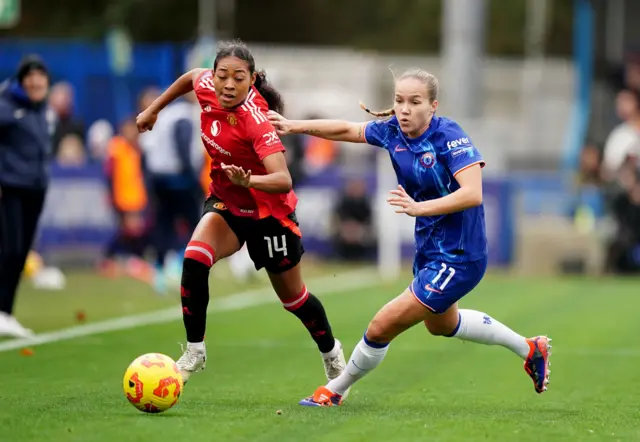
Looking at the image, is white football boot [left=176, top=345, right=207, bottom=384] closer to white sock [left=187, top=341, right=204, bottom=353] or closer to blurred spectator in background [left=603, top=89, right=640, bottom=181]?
white sock [left=187, top=341, right=204, bottom=353]

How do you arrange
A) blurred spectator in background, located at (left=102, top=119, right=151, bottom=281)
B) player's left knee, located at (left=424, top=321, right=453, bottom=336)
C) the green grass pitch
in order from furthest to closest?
blurred spectator in background, located at (left=102, top=119, right=151, bottom=281) → player's left knee, located at (left=424, top=321, right=453, bottom=336) → the green grass pitch

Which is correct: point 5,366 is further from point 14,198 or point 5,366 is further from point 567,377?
point 567,377

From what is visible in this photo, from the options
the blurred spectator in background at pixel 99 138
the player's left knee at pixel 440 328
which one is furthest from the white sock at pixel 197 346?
the blurred spectator in background at pixel 99 138

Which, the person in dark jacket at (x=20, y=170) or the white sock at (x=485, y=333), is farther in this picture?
the person in dark jacket at (x=20, y=170)

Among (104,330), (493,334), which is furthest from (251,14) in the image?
(493,334)

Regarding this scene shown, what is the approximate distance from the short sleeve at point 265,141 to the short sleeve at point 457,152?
0.98 m

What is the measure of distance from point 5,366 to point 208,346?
2.15 meters

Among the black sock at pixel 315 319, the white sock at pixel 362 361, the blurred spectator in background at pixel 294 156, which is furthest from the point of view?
the blurred spectator in background at pixel 294 156

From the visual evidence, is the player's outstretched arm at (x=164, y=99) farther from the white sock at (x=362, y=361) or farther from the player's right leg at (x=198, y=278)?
the white sock at (x=362, y=361)

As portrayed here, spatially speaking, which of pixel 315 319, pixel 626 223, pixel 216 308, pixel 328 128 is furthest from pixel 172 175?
pixel 328 128

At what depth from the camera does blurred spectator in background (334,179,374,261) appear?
21938 millimetres

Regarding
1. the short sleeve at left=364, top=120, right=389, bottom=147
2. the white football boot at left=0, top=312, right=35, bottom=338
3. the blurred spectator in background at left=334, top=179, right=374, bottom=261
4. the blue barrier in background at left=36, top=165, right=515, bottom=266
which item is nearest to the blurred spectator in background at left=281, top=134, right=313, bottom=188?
the blue barrier in background at left=36, top=165, right=515, bottom=266

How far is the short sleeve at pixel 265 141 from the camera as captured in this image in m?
8.20

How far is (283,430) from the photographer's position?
7.24 meters
